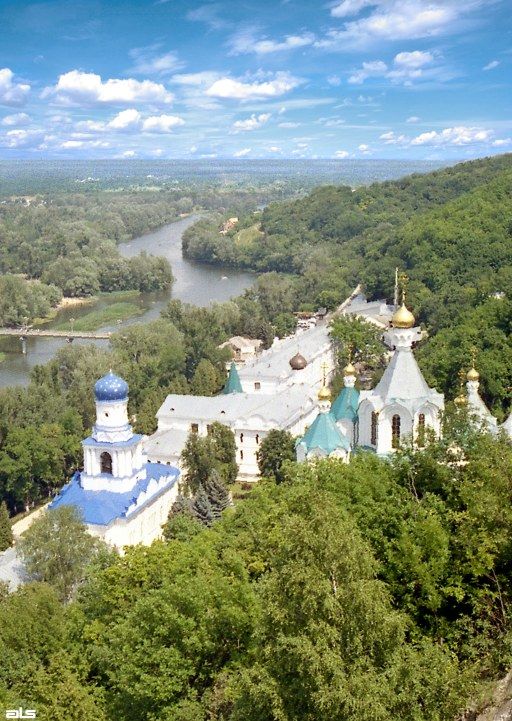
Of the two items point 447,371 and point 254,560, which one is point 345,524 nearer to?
point 254,560

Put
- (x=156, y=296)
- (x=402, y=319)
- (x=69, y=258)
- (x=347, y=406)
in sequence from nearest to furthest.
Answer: (x=402, y=319), (x=347, y=406), (x=156, y=296), (x=69, y=258)

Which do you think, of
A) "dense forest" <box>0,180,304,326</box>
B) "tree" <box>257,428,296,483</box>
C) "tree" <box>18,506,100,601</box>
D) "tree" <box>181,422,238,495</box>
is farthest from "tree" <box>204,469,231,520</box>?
"dense forest" <box>0,180,304,326</box>

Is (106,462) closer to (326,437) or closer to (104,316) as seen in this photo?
(326,437)

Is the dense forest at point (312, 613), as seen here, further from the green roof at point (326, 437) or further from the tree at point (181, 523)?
the green roof at point (326, 437)

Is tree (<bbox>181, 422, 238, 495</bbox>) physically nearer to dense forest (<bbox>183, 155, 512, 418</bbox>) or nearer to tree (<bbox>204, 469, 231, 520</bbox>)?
tree (<bbox>204, 469, 231, 520</bbox>)

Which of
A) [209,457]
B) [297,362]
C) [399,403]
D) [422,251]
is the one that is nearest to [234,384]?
[297,362]

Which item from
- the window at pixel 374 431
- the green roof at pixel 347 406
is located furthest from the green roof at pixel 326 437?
the window at pixel 374 431
